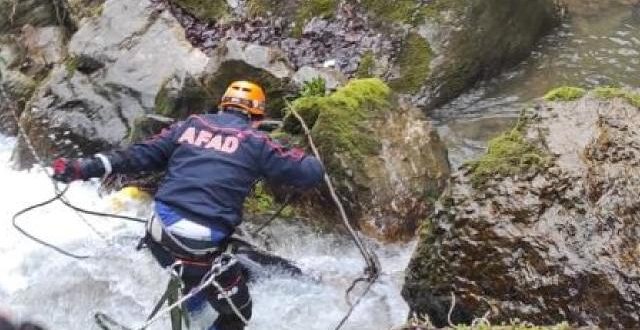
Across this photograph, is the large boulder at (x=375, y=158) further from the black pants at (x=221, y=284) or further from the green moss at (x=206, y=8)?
the green moss at (x=206, y=8)

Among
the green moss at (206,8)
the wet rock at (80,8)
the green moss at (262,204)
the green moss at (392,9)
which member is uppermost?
the green moss at (392,9)

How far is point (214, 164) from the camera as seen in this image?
19.2 feet

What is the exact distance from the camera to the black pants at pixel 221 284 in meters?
6.03

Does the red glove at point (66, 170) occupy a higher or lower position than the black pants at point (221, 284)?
higher

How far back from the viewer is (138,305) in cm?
762

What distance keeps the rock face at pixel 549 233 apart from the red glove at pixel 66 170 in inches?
101

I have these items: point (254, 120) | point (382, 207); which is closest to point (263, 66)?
point (382, 207)

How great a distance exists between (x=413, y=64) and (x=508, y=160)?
15.6ft

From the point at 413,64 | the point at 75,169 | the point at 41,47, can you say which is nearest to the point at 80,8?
the point at 41,47

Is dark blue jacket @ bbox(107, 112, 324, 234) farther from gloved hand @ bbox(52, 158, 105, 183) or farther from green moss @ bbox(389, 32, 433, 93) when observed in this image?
green moss @ bbox(389, 32, 433, 93)

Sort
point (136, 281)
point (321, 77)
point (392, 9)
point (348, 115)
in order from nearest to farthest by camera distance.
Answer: point (136, 281)
point (348, 115)
point (321, 77)
point (392, 9)

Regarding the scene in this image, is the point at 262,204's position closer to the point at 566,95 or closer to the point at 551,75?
the point at 566,95

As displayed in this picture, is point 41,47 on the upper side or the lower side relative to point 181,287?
lower

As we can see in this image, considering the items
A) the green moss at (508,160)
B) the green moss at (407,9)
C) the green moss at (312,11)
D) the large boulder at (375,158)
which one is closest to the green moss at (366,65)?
the green moss at (407,9)
